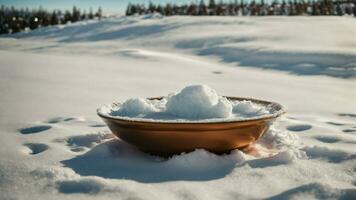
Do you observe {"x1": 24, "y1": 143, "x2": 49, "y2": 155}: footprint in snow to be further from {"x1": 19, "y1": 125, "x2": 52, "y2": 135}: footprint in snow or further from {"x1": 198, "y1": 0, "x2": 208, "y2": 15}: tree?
{"x1": 198, "y1": 0, "x2": 208, "y2": 15}: tree

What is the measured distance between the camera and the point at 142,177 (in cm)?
171

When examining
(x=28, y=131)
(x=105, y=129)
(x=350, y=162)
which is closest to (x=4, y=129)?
(x=28, y=131)

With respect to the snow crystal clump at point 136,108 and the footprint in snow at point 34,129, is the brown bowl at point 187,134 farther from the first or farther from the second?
the footprint in snow at point 34,129

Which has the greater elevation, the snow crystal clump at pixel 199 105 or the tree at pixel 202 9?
the tree at pixel 202 9

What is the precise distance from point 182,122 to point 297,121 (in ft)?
4.45

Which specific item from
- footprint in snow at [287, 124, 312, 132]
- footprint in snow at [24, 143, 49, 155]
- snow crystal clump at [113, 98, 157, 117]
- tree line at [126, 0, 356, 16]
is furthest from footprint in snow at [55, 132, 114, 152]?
tree line at [126, 0, 356, 16]

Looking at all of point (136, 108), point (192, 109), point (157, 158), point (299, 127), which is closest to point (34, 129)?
point (136, 108)

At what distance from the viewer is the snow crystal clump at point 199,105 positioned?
6.63ft

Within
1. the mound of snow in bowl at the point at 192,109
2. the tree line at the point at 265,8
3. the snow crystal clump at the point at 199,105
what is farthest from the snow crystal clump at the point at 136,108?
the tree line at the point at 265,8

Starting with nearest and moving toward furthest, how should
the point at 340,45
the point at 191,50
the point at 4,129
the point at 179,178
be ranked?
the point at 179,178, the point at 4,129, the point at 340,45, the point at 191,50

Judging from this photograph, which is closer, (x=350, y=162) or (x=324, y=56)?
(x=350, y=162)

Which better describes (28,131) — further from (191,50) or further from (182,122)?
(191,50)

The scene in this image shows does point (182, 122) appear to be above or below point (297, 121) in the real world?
above

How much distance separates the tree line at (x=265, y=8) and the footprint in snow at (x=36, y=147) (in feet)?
71.4
